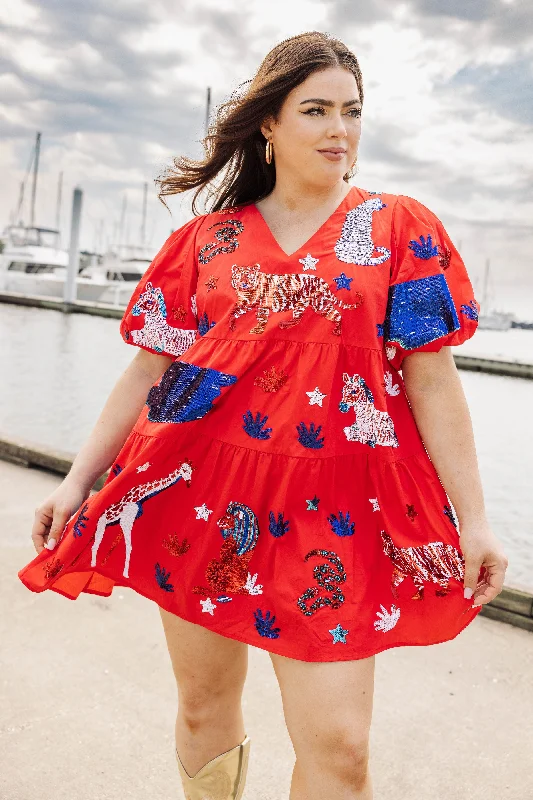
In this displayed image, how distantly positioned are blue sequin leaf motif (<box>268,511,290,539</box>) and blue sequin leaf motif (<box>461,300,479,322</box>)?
1.68 feet

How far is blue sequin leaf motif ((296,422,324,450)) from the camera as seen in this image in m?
1.35

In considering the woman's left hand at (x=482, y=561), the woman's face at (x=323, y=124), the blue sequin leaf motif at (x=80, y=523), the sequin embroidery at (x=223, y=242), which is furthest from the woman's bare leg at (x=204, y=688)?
the woman's face at (x=323, y=124)

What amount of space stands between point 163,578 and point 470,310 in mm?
788

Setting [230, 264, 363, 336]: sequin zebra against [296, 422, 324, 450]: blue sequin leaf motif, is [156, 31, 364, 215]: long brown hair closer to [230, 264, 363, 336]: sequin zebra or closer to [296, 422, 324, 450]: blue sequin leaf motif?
[230, 264, 363, 336]: sequin zebra

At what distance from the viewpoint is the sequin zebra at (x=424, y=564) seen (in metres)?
1.32

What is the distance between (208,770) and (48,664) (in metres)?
1.10

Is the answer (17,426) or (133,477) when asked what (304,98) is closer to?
(133,477)

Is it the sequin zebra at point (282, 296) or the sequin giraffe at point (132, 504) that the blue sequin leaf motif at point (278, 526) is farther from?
the sequin zebra at point (282, 296)

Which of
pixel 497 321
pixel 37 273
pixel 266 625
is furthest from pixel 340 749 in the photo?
pixel 497 321

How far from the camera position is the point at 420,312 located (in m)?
1.35

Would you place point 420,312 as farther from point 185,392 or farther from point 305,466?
point 185,392

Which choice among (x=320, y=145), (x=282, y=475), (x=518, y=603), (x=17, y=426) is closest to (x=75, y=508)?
(x=282, y=475)

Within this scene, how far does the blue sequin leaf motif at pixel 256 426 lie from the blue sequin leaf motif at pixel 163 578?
33 centimetres

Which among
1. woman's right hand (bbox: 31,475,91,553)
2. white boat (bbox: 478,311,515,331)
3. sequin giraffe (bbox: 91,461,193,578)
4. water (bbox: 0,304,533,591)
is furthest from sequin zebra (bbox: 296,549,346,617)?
white boat (bbox: 478,311,515,331)
